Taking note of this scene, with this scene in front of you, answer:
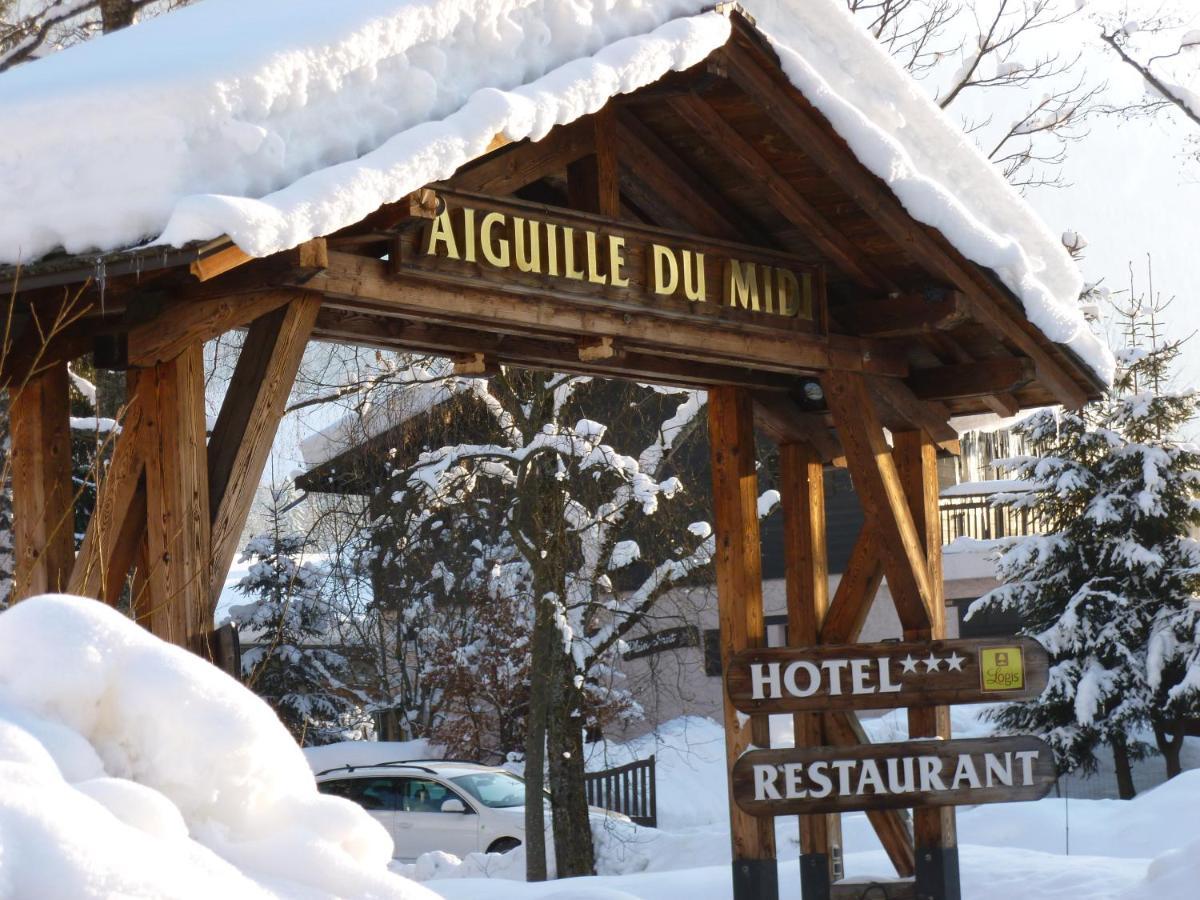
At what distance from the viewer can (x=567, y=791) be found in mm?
15578

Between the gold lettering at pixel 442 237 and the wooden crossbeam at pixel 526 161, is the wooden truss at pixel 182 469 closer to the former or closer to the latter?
the gold lettering at pixel 442 237

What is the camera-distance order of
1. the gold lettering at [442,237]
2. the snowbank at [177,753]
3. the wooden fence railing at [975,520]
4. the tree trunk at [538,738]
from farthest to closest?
the wooden fence railing at [975,520], the tree trunk at [538,738], the gold lettering at [442,237], the snowbank at [177,753]

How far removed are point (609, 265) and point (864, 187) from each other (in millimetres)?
1411

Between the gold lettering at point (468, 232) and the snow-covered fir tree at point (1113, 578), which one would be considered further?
the snow-covered fir tree at point (1113, 578)

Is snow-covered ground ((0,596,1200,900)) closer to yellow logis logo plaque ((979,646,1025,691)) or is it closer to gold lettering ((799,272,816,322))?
gold lettering ((799,272,816,322))

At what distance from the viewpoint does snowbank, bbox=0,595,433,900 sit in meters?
2.79

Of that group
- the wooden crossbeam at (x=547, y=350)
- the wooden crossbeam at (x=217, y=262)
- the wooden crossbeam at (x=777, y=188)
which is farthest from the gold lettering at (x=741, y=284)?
the wooden crossbeam at (x=217, y=262)

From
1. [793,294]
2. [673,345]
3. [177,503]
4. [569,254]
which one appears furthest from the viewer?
[793,294]

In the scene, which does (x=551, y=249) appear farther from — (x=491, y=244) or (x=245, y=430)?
(x=245, y=430)

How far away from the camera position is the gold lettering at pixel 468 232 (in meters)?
6.42

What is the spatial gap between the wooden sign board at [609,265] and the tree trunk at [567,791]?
7.77m

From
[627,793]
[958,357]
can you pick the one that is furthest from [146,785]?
[627,793]

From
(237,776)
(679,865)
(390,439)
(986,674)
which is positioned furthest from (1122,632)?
(237,776)

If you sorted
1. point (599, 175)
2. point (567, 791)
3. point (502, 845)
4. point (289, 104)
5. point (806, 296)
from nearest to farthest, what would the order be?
point (289, 104), point (599, 175), point (806, 296), point (567, 791), point (502, 845)
